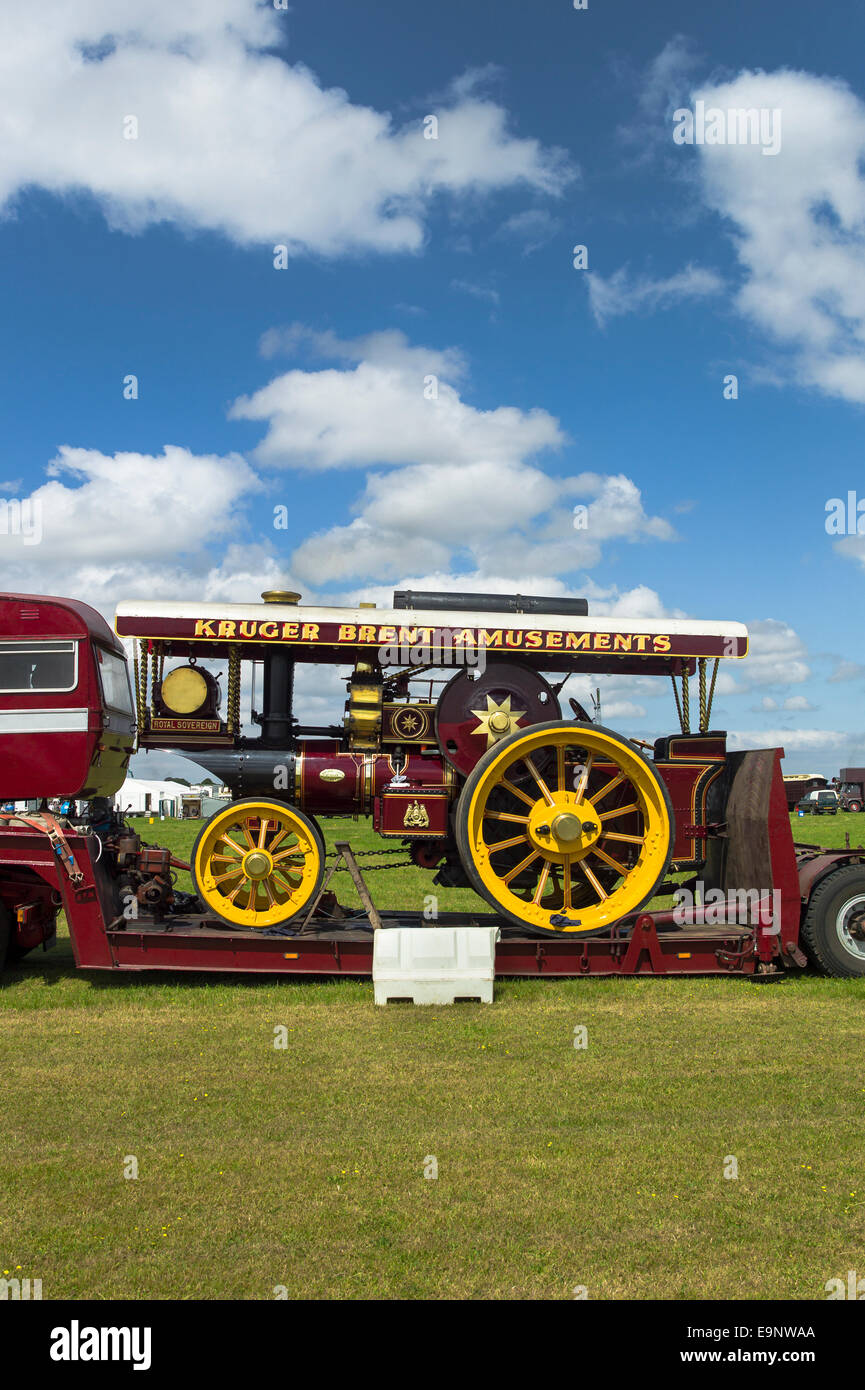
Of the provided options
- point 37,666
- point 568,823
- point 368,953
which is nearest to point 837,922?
point 568,823

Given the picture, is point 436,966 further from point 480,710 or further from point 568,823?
point 480,710

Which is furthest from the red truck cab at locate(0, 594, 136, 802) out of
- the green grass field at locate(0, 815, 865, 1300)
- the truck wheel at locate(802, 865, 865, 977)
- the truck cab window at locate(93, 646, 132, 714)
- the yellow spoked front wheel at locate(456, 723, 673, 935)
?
the truck wheel at locate(802, 865, 865, 977)

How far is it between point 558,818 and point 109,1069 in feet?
13.8

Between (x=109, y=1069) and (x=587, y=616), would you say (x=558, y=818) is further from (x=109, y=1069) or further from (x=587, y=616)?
(x=109, y=1069)

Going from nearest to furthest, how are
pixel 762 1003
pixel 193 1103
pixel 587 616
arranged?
pixel 193 1103
pixel 762 1003
pixel 587 616

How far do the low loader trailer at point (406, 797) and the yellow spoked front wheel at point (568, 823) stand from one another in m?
0.02

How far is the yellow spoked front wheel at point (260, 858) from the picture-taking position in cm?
945

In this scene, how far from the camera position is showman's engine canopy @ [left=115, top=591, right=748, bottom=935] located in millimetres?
9312

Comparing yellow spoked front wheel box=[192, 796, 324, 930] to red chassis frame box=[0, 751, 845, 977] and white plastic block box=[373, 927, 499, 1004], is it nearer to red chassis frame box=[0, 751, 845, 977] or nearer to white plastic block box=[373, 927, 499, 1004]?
red chassis frame box=[0, 751, 845, 977]

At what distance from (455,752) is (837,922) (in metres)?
3.69

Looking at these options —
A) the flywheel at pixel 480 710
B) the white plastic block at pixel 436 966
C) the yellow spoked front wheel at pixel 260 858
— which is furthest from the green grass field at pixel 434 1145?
the flywheel at pixel 480 710
